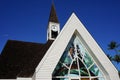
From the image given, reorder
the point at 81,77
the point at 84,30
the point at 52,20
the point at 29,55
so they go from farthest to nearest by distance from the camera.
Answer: the point at 52,20 < the point at 29,55 < the point at 84,30 < the point at 81,77

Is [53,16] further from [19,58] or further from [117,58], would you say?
[117,58]

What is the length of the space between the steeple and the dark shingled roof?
300 cm

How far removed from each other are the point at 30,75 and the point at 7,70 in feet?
13.0

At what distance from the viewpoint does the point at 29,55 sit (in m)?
16.8

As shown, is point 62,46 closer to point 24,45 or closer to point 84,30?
point 84,30

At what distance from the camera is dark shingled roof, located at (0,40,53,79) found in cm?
1196

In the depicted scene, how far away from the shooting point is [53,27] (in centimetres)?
2395

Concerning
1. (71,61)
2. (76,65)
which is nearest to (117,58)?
(76,65)

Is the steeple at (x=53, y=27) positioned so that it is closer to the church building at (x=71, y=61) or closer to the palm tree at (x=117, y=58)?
the church building at (x=71, y=61)

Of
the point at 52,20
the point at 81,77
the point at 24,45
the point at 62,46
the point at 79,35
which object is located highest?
the point at 52,20

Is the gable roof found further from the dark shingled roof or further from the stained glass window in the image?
the dark shingled roof

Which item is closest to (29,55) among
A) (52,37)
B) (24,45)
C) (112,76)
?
(24,45)

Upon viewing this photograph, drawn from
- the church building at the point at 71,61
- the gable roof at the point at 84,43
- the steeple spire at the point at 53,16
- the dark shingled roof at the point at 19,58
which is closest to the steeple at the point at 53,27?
the steeple spire at the point at 53,16

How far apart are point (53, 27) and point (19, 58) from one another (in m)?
9.44
